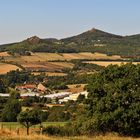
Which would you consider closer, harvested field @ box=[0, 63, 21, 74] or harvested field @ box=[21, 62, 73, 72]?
harvested field @ box=[0, 63, 21, 74]

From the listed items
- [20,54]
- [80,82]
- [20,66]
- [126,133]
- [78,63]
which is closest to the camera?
[126,133]

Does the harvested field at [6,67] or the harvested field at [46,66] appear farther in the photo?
the harvested field at [46,66]

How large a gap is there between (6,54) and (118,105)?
171545mm

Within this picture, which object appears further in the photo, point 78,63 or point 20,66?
point 78,63

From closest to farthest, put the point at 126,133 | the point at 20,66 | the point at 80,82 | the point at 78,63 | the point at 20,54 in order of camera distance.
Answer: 1. the point at 126,133
2. the point at 80,82
3. the point at 20,66
4. the point at 78,63
5. the point at 20,54

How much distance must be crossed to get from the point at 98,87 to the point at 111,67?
1.64 meters

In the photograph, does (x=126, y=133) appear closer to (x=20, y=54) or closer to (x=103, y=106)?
(x=103, y=106)

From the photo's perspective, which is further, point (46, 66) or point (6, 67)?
point (46, 66)

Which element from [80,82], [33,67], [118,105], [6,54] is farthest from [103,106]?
[6,54]

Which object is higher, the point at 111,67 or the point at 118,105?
the point at 111,67

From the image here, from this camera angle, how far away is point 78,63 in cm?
18412

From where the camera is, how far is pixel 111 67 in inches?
1112

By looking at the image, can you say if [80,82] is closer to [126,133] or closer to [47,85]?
[47,85]

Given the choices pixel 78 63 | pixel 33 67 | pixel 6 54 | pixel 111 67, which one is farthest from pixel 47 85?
pixel 111 67
